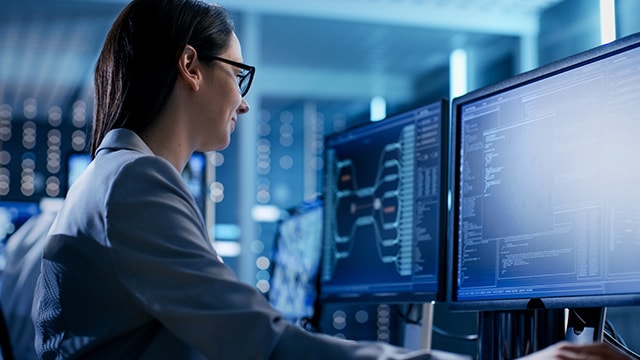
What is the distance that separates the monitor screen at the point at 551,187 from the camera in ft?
4.12

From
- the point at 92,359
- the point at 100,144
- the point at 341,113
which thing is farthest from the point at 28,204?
the point at 341,113

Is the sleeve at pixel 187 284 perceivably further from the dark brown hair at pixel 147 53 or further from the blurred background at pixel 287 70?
the blurred background at pixel 287 70

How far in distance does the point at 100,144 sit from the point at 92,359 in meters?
0.34

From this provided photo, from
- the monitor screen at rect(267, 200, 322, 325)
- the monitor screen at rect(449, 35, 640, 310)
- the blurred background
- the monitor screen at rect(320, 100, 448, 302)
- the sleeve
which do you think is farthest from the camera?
the blurred background

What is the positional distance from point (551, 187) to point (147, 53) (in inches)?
24.3

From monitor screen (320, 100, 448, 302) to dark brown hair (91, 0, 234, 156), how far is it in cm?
52

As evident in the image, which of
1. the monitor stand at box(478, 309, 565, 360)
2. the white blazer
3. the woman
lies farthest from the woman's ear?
the monitor stand at box(478, 309, 565, 360)

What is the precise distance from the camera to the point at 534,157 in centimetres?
143

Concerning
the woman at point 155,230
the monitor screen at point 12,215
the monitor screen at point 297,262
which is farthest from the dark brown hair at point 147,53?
the monitor screen at point 12,215

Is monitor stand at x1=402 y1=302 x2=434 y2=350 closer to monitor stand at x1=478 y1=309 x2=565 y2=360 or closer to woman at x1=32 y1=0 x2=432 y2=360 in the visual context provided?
monitor stand at x1=478 y1=309 x2=565 y2=360

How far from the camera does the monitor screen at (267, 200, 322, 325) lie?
2.49 meters

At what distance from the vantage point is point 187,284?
111 centimetres

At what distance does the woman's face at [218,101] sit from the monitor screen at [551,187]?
0.41 meters

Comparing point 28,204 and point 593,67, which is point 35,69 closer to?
point 28,204
